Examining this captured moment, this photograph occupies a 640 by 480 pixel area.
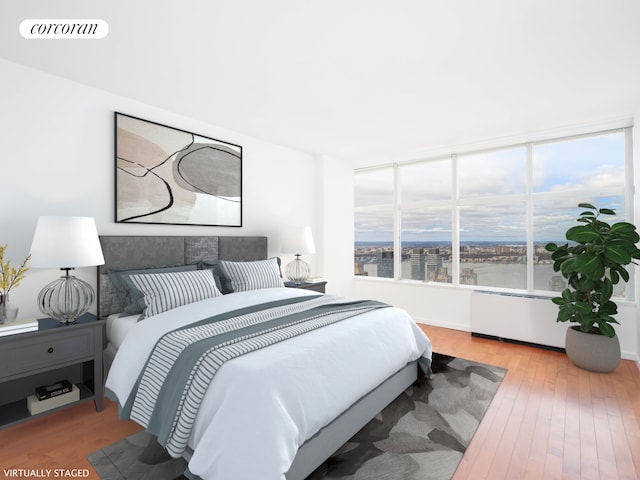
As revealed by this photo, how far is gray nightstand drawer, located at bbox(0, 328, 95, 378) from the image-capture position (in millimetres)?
2064

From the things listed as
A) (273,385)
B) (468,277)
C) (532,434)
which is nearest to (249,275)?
(273,385)

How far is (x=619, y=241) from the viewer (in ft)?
9.86

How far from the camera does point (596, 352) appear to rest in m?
3.11

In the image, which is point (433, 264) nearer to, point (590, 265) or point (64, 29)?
point (590, 265)

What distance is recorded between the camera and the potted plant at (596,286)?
3016 millimetres

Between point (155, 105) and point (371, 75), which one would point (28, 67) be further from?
point (371, 75)

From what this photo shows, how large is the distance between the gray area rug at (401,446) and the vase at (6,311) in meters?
1.03

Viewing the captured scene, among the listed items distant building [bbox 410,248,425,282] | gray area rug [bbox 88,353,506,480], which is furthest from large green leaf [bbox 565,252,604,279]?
distant building [bbox 410,248,425,282]

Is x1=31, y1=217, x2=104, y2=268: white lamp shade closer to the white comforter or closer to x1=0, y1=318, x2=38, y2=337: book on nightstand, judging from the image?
x1=0, y1=318, x2=38, y2=337: book on nightstand

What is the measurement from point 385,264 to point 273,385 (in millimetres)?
4072

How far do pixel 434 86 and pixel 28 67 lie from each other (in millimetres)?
3113

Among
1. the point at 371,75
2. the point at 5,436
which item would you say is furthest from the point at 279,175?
the point at 5,436

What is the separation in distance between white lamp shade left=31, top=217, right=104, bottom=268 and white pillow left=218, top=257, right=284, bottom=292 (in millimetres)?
1140

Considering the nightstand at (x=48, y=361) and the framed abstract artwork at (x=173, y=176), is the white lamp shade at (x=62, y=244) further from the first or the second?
the framed abstract artwork at (x=173, y=176)
